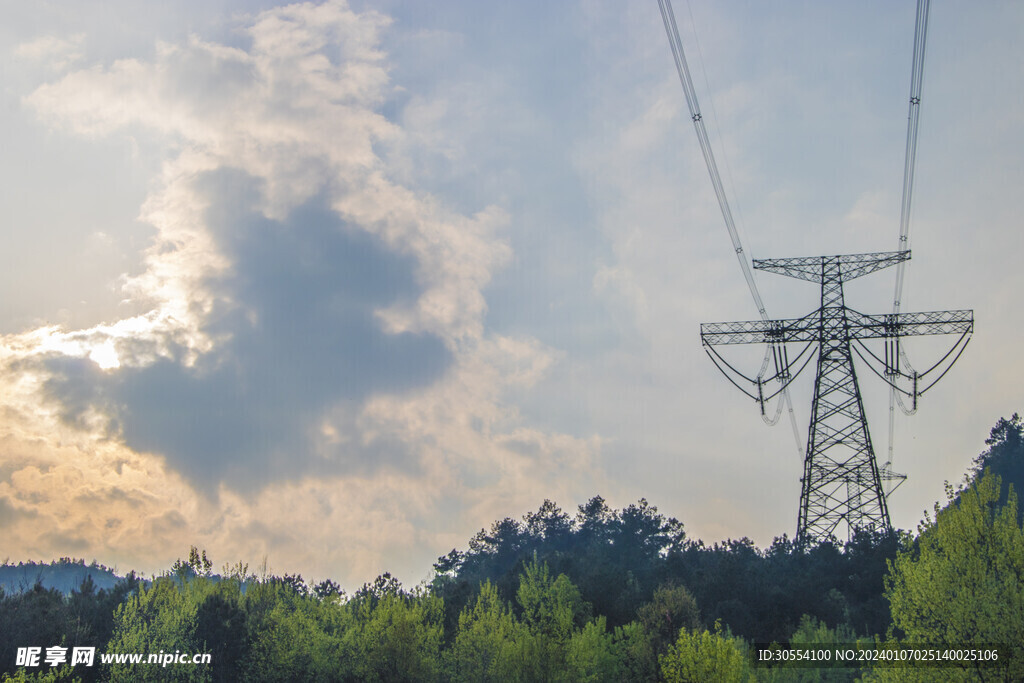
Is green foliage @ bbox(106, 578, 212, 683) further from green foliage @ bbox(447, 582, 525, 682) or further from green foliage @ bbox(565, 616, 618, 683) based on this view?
green foliage @ bbox(565, 616, 618, 683)

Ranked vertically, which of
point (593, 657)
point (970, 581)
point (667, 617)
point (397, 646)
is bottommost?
point (593, 657)

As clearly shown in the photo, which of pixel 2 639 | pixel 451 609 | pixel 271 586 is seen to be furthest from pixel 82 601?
pixel 451 609

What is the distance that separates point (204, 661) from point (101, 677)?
6236mm

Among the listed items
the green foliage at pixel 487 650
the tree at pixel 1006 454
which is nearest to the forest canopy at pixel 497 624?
the green foliage at pixel 487 650

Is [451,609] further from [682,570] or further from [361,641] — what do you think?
[682,570]

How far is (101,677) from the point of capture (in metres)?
48.5

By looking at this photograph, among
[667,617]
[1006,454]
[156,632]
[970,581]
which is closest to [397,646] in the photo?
[156,632]

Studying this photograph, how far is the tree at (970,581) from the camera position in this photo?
26594 mm

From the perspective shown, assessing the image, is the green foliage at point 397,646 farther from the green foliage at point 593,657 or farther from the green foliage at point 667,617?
the green foliage at point 667,617

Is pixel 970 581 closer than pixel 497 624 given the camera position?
Yes

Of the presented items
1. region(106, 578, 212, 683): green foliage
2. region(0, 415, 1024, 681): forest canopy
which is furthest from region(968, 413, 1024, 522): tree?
region(106, 578, 212, 683): green foliage

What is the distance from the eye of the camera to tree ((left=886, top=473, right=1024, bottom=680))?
26.6 metres

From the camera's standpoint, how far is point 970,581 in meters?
28.0

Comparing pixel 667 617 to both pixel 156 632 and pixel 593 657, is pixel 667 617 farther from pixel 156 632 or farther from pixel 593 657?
pixel 156 632
